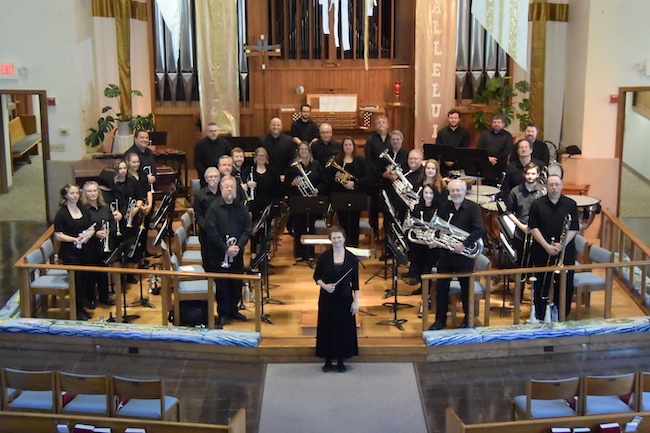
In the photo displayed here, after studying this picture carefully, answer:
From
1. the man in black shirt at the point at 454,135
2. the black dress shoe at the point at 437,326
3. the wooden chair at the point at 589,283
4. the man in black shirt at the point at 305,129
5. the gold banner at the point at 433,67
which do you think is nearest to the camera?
the black dress shoe at the point at 437,326

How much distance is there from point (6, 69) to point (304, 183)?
5.25 metres

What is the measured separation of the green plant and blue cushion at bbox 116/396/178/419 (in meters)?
8.42

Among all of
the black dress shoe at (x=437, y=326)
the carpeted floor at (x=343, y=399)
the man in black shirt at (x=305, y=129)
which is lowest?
the carpeted floor at (x=343, y=399)

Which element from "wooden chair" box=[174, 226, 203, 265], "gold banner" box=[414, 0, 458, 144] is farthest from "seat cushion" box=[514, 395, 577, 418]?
"gold banner" box=[414, 0, 458, 144]

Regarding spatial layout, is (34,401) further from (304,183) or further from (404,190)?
(404,190)

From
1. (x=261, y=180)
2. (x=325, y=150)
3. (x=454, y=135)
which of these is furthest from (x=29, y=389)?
(x=454, y=135)

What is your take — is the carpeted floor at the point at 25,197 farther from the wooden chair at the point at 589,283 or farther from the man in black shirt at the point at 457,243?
the wooden chair at the point at 589,283

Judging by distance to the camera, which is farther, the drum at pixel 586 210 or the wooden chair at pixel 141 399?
the drum at pixel 586 210

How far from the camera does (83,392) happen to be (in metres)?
7.19

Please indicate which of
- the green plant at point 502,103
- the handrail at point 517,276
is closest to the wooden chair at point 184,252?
the handrail at point 517,276

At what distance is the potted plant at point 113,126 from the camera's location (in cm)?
1399

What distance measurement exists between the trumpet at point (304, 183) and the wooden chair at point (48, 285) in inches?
111

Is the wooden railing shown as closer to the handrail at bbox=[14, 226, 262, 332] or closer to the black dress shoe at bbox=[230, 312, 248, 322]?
the handrail at bbox=[14, 226, 262, 332]

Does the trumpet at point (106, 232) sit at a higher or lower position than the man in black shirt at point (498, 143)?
lower
